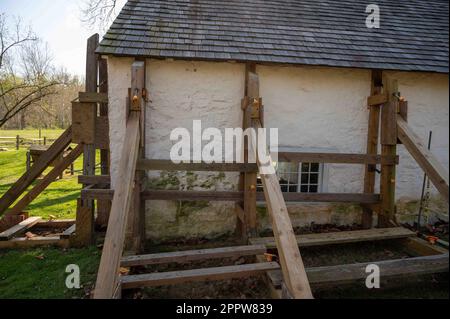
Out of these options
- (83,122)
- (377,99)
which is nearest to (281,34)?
(377,99)

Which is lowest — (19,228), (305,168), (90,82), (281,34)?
(19,228)

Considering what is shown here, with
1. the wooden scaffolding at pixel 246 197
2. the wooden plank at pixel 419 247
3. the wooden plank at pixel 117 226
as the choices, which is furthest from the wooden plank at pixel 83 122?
the wooden plank at pixel 419 247

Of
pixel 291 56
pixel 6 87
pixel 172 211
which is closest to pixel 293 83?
pixel 291 56

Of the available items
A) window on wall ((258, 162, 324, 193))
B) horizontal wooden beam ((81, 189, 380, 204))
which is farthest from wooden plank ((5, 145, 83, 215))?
window on wall ((258, 162, 324, 193))

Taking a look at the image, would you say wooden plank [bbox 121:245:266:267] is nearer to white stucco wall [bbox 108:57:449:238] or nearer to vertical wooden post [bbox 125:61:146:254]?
vertical wooden post [bbox 125:61:146:254]

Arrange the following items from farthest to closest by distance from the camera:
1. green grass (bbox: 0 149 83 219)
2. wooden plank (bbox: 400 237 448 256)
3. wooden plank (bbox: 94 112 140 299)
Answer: green grass (bbox: 0 149 83 219)
wooden plank (bbox: 400 237 448 256)
wooden plank (bbox: 94 112 140 299)

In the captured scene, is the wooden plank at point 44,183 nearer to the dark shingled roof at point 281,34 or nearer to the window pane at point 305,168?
the dark shingled roof at point 281,34

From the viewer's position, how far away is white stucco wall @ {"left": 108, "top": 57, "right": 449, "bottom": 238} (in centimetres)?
489

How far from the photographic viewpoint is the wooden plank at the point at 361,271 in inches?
127

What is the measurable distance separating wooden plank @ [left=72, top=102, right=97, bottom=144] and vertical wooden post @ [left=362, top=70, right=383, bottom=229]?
5.05 metres

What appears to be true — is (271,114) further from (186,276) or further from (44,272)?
(44,272)

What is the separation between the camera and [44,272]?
13.1 feet

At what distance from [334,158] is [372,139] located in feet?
4.67
